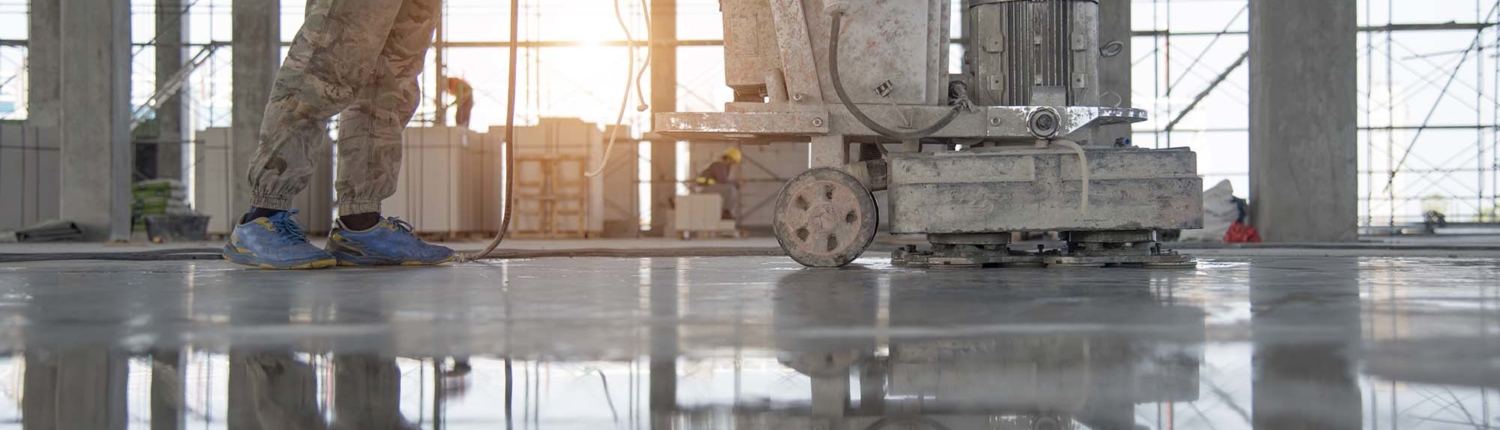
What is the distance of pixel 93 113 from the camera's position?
35.7ft

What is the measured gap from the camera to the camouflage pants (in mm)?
3303

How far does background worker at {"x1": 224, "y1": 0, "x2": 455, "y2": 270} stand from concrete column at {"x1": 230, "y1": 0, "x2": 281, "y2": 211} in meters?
9.88

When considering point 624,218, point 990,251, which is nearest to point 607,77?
point 624,218

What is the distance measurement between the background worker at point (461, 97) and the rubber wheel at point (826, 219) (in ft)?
32.2

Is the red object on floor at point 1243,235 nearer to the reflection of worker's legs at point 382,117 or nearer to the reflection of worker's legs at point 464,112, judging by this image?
the reflection of worker's legs at point 382,117

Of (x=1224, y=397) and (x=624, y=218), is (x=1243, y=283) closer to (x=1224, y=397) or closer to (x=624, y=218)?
(x=1224, y=397)

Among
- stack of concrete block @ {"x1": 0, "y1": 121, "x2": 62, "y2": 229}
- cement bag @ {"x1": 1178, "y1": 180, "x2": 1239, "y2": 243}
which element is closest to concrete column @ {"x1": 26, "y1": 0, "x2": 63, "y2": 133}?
stack of concrete block @ {"x1": 0, "y1": 121, "x2": 62, "y2": 229}

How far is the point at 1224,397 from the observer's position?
3.07 feet

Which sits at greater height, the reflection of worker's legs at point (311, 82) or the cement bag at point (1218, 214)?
the reflection of worker's legs at point (311, 82)

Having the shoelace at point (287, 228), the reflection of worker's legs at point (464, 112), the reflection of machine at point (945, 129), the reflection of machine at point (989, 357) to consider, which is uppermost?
the reflection of worker's legs at point (464, 112)

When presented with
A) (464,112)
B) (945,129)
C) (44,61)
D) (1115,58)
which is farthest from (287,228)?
(44,61)

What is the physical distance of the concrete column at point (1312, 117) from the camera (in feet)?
28.3

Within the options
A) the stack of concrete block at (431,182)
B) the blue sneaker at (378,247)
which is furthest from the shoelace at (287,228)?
the stack of concrete block at (431,182)

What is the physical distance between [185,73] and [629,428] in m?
20.5
